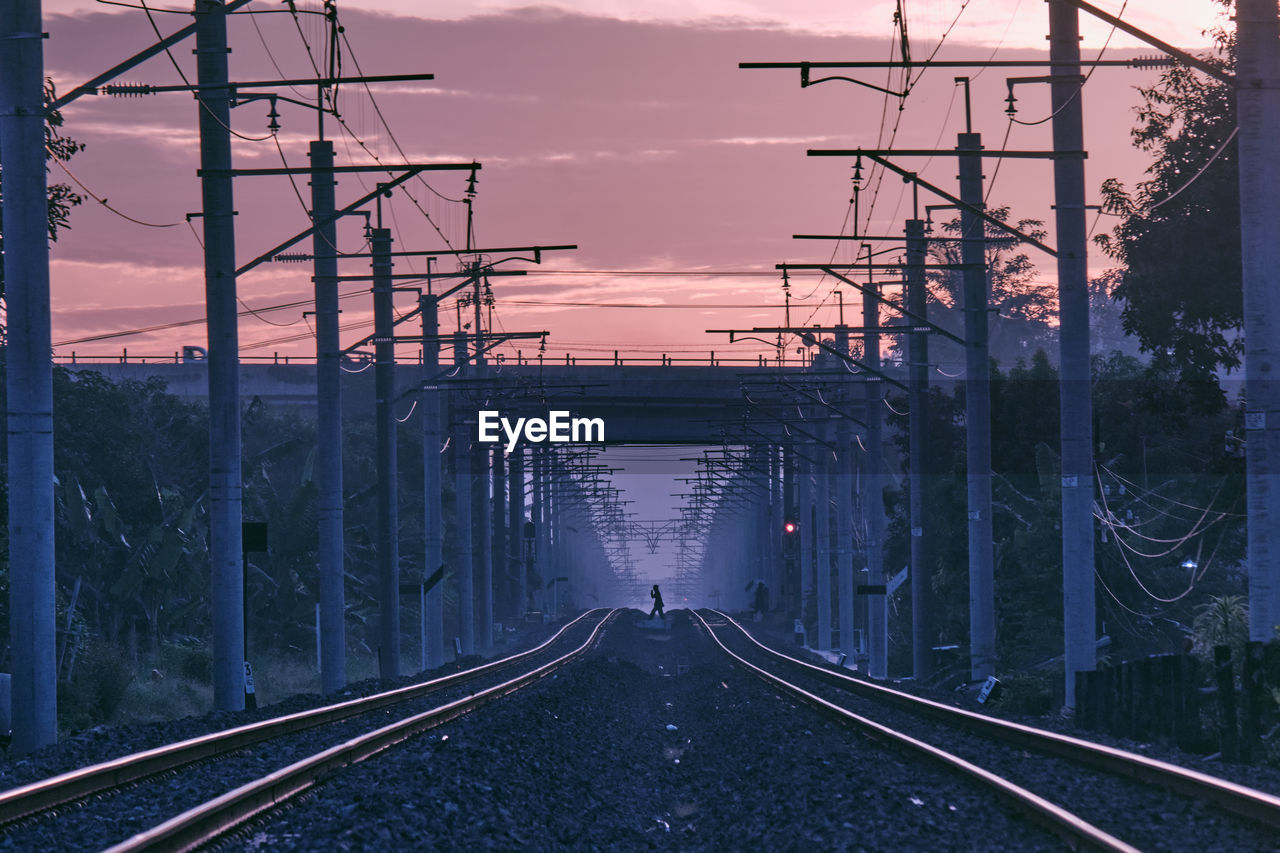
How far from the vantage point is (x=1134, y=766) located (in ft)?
46.4

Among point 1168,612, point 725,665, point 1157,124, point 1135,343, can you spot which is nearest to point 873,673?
point 725,665

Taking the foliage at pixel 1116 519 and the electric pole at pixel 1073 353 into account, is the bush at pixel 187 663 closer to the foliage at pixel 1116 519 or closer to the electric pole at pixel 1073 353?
the foliage at pixel 1116 519

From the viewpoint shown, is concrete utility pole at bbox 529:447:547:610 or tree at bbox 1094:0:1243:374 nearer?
tree at bbox 1094:0:1243:374

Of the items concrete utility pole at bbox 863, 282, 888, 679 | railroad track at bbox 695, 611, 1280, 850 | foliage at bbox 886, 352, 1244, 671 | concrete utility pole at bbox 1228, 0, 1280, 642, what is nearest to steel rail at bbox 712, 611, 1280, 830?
railroad track at bbox 695, 611, 1280, 850

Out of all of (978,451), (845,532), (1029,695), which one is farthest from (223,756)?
(845,532)

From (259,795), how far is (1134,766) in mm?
7481

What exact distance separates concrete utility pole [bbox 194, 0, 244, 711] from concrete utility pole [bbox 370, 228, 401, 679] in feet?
40.3

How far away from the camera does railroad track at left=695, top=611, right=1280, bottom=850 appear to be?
11125 mm

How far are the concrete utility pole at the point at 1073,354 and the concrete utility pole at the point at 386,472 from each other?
57.2 ft

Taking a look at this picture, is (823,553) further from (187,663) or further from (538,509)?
(538,509)

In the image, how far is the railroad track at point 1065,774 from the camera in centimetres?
1112

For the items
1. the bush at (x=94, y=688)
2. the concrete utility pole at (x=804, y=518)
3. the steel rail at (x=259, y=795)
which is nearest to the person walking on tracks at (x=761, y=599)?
the concrete utility pole at (x=804, y=518)

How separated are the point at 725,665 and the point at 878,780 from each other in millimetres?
28966

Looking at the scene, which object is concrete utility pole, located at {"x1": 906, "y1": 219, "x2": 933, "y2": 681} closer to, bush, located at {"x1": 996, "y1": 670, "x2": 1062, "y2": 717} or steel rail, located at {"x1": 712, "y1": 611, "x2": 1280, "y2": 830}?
bush, located at {"x1": 996, "y1": 670, "x2": 1062, "y2": 717}
